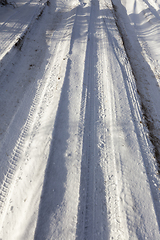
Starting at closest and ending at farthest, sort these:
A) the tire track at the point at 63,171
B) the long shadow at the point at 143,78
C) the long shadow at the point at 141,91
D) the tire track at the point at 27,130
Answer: the tire track at the point at 63,171, the tire track at the point at 27,130, the long shadow at the point at 141,91, the long shadow at the point at 143,78

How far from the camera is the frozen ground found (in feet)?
6.85

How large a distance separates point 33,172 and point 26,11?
751cm

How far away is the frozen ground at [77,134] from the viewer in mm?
2088

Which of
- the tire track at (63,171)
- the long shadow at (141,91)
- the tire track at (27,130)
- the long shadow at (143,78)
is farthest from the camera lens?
the long shadow at (143,78)

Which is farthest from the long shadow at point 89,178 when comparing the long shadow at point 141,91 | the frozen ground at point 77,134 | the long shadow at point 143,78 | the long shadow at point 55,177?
the long shadow at point 143,78

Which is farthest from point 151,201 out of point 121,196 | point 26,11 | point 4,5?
point 4,5

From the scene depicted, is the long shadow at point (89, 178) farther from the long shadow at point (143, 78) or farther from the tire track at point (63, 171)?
the long shadow at point (143, 78)

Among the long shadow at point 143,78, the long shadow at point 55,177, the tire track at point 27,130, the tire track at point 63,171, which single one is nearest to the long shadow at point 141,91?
the long shadow at point 143,78

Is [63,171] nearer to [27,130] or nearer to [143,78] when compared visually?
[27,130]

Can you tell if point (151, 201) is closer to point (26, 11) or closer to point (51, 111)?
point (51, 111)

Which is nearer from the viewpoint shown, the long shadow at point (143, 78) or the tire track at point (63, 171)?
the tire track at point (63, 171)

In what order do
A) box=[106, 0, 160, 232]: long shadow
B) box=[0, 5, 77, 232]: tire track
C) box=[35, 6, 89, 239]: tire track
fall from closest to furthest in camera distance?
box=[35, 6, 89, 239]: tire track → box=[0, 5, 77, 232]: tire track → box=[106, 0, 160, 232]: long shadow

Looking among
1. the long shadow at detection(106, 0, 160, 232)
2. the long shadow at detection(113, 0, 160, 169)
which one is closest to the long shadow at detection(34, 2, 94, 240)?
the long shadow at detection(106, 0, 160, 232)

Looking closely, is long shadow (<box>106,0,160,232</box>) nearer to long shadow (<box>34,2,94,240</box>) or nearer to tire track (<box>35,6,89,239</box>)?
tire track (<box>35,6,89,239</box>)
